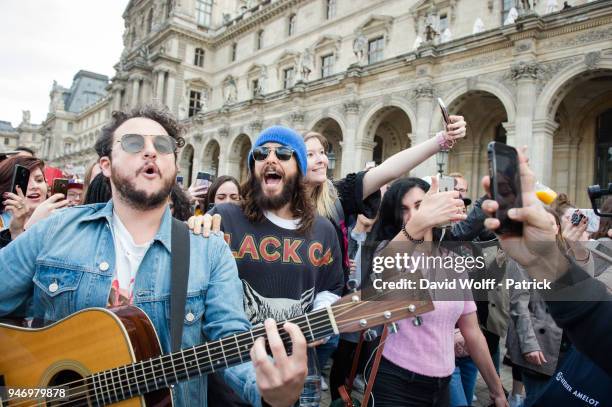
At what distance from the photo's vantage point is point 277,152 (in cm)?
263

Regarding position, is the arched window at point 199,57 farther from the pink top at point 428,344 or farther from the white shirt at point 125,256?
the pink top at point 428,344

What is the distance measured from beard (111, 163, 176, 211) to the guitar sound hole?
0.88m

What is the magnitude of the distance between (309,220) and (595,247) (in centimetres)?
199

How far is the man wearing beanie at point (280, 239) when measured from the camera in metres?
2.36

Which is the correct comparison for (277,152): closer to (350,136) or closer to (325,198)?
(325,198)

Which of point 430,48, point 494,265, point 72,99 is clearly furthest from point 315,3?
point 72,99

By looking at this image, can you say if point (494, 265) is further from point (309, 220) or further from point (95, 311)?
point (95, 311)

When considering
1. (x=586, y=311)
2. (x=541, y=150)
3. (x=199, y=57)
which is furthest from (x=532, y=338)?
(x=199, y=57)

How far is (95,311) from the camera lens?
1.81 meters

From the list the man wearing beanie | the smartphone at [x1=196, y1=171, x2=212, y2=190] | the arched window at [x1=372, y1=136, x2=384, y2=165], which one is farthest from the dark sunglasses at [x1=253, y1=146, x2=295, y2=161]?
the arched window at [x1=372, y1=136, x2=384, y2=165]

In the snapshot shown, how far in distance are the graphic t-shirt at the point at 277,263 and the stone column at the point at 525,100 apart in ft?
44.1

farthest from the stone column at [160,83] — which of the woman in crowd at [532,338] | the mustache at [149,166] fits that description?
the woman in crowd at [532,338]

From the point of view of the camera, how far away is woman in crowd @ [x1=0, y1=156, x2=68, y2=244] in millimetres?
3033

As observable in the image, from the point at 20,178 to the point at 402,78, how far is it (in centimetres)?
1671
